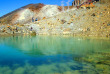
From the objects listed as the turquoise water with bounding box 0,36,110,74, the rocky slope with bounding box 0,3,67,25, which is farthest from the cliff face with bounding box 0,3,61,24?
the turquoise water with bounding box 0,36,110,74

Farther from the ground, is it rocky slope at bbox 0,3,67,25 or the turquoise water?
rocky slope at bbox 0,3,67,25

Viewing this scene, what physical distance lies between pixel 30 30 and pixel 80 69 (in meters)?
42.1

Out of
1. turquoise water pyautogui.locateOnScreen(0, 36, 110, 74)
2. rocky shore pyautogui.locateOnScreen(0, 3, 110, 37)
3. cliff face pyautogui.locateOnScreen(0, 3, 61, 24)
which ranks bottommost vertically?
turquoise water pyautogui.locateOnScreen(0, 36, 110, 74)

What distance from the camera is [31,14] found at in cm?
6969

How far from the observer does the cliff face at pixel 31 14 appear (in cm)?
6392

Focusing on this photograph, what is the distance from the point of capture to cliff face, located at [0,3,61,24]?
6392cm

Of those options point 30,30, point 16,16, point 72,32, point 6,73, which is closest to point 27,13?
point 16,16

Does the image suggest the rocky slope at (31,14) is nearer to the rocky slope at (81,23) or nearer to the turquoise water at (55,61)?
the rocky slope at (81,23)

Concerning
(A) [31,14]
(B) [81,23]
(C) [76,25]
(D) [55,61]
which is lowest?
(D) [55,61]

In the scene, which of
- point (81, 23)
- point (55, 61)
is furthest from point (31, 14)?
point (55, 61)

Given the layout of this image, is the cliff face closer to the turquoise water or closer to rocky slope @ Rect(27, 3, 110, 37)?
rocky slope @ Rect(27, 3, 110, 37)

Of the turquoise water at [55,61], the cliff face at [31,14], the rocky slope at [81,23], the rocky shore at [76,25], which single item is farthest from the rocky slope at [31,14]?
the turquoise water at [55,61]

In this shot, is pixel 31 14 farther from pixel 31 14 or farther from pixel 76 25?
pixel 76 25

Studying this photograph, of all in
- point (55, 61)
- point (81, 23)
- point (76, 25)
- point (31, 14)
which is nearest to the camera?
point (55, 61)
